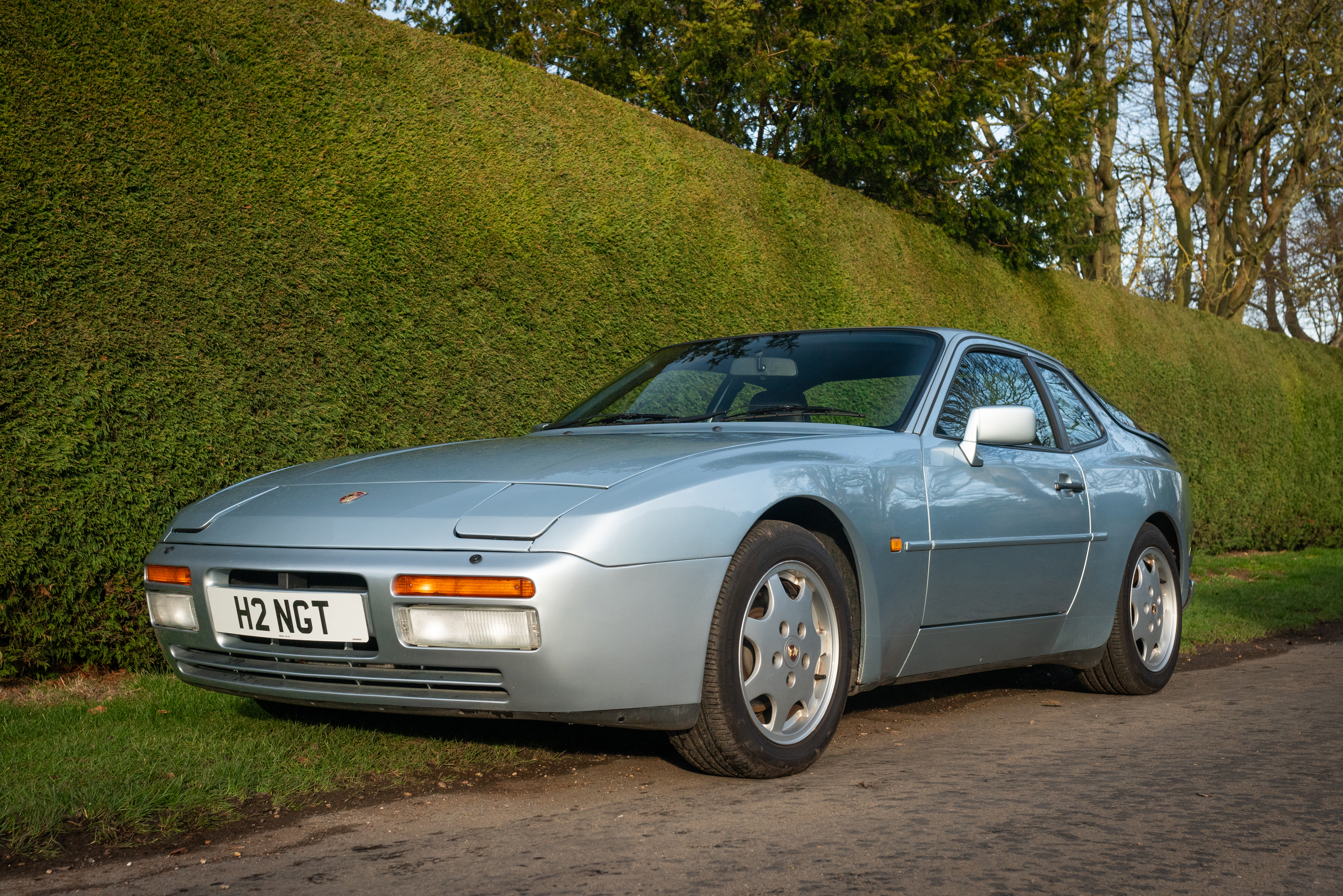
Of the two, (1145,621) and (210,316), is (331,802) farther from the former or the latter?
(1145,621)

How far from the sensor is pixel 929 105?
11289 mm

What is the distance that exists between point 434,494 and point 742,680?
0.96 m

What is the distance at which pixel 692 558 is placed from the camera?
3.04 m

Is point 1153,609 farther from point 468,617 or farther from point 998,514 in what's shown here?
point 468,617

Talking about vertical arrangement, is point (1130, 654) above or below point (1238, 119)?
below

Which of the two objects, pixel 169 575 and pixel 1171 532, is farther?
pixel 1171 532

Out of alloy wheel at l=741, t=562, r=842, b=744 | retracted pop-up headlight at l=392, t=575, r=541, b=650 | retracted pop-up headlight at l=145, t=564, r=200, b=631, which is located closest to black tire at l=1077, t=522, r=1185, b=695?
alloy wheel at l=741, t=562, r=842, b=744

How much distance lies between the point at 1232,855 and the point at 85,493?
4.09m

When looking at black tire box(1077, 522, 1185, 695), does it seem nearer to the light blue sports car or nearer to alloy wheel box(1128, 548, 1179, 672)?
alloy wheel box(1128, 548, 1179, 672)

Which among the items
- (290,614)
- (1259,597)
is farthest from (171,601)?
(1259,597)

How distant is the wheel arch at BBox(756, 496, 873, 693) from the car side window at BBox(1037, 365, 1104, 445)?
1703 millimetres

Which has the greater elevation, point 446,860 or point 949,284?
point 949,284

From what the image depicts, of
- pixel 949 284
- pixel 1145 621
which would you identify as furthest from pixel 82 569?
pixel 949 284

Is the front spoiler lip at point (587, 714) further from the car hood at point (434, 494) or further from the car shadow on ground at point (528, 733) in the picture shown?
the car hood at point (434, 494)
